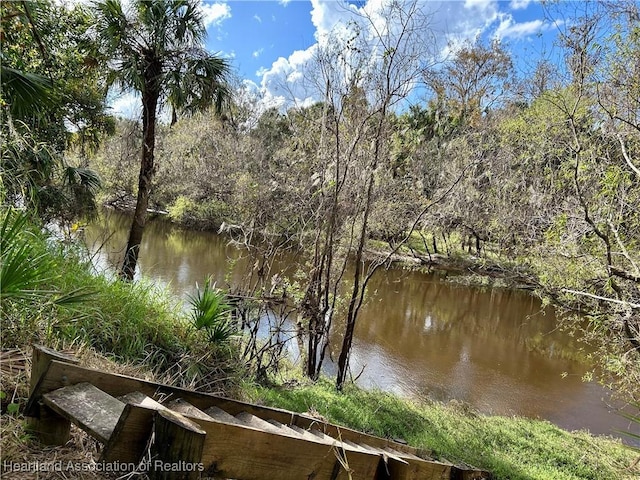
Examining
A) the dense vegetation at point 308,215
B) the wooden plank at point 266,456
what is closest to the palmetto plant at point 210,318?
the dense vegetation at point 308,215

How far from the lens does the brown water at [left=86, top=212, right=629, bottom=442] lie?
25.7 ft

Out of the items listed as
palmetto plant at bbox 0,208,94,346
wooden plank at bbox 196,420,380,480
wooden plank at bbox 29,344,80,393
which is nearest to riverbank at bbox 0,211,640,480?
palmetto plant at bbox 0,208,94,346

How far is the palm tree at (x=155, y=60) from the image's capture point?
6895 mm

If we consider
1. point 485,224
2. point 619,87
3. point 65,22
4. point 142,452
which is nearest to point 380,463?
point 142,452

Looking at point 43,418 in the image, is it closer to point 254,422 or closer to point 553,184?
point 254,422

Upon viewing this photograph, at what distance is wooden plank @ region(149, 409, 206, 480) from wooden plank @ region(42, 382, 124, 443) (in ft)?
0.54

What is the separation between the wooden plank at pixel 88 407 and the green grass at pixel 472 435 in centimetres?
280

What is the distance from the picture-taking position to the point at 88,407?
1.28 m

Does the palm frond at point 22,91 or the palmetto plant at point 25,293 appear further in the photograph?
the palm frond at point 22,91

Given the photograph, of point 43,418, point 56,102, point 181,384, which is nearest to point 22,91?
point 56,102

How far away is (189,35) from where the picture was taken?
24.3 ft

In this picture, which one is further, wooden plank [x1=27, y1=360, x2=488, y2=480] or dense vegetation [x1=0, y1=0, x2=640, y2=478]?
dense vegetation [x1=0, y1=0, x2=640, y2=478]

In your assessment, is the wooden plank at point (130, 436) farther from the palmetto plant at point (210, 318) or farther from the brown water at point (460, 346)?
the brown water at point (460, 346)

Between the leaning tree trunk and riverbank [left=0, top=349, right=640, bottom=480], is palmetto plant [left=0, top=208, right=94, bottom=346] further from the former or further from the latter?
the leaning tree trunk
